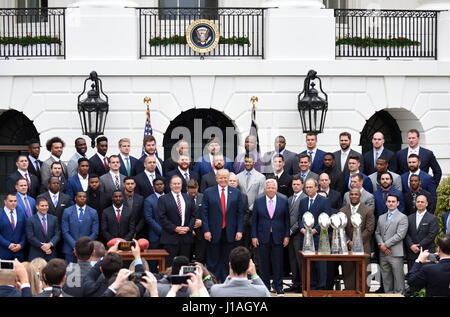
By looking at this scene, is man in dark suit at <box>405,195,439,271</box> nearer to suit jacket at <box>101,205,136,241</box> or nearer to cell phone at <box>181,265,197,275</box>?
suit jacket at <box>101,205,136,241</box>

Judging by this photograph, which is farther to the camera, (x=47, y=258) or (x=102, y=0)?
(x=102, y=0)

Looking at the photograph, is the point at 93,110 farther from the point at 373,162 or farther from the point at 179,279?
the point at 179,279

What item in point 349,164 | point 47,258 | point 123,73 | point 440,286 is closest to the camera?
point 440,286

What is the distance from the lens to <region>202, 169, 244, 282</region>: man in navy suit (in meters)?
13.4

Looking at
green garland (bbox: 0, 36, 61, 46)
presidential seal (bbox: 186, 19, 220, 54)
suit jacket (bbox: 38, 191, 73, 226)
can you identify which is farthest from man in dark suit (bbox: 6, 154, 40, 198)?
presidential seal (bbox: 186, 19, 220, 54)

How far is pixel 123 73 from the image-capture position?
58.6ft

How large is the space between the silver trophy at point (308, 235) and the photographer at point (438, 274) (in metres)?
3.17

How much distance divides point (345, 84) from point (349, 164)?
4.49 meters

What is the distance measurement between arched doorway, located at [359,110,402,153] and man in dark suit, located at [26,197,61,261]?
27.7ft

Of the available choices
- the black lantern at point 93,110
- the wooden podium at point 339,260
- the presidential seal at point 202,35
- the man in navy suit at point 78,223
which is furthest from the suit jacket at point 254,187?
the presidential seal at point 202,35

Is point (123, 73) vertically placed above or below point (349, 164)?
above

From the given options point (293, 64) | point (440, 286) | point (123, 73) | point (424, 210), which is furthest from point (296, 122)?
point (440, 286)

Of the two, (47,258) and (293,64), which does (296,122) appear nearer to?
(293,64)

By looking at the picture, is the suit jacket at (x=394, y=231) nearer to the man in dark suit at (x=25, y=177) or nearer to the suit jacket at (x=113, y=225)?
the suit jacket at (x=113, y=225)
